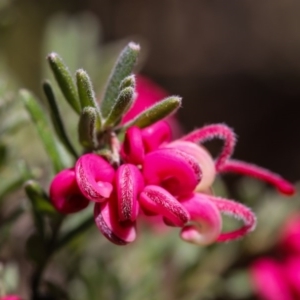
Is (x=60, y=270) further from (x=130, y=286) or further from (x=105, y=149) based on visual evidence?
(x=105, y=149)

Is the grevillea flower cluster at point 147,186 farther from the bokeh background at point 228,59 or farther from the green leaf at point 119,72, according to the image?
the bokeh background at point 228,59

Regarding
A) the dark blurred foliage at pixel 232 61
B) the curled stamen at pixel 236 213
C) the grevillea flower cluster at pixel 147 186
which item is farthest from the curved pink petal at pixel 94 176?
the dark blurred foliage at pixel 232 61

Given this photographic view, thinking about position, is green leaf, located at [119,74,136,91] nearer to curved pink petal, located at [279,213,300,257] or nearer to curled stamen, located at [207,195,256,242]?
curled stamen, located at [207,195,256,242]

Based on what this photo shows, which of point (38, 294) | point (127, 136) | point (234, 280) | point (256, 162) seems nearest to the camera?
point (127, 136)

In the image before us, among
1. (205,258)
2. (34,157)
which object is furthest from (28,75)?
(205,258)

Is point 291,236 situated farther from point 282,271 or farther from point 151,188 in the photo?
point 151,188

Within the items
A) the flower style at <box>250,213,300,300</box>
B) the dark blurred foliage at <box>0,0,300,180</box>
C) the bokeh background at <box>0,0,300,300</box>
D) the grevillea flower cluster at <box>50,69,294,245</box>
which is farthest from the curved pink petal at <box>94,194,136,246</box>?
the dark blurred foliage at <box>0,0,300,180</box>
